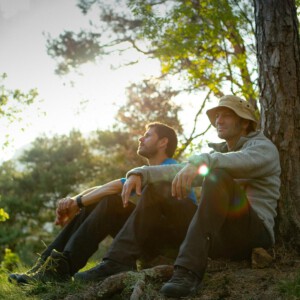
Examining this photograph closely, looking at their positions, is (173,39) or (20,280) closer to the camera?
(20,280)

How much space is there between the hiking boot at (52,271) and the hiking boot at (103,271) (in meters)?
0.36

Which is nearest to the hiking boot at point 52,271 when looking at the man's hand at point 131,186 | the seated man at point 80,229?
the seated man at point 80,229

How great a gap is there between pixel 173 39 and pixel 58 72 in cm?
611

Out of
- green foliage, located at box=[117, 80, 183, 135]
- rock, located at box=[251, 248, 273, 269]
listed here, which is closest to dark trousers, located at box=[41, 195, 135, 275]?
rock, located at box=[251, 248, 273, 269]

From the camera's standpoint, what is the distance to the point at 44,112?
11.9m

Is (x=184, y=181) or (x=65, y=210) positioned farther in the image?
(x=65, y=210)

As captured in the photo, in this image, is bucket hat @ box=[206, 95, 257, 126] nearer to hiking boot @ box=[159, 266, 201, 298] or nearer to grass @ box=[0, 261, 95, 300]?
hiking boot @ box=[159, 266, 201, 298]

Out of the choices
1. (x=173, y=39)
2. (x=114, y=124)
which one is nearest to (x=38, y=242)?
(x=114, y=124)

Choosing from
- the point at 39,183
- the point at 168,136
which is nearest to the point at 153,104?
the point at 168,136

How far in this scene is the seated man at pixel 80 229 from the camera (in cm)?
398

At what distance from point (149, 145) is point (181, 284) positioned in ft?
7.52

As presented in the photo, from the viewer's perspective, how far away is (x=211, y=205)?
3.25 meters

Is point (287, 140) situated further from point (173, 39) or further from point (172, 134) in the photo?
point (173, 39)

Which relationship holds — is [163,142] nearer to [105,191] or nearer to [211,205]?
[105,191]
